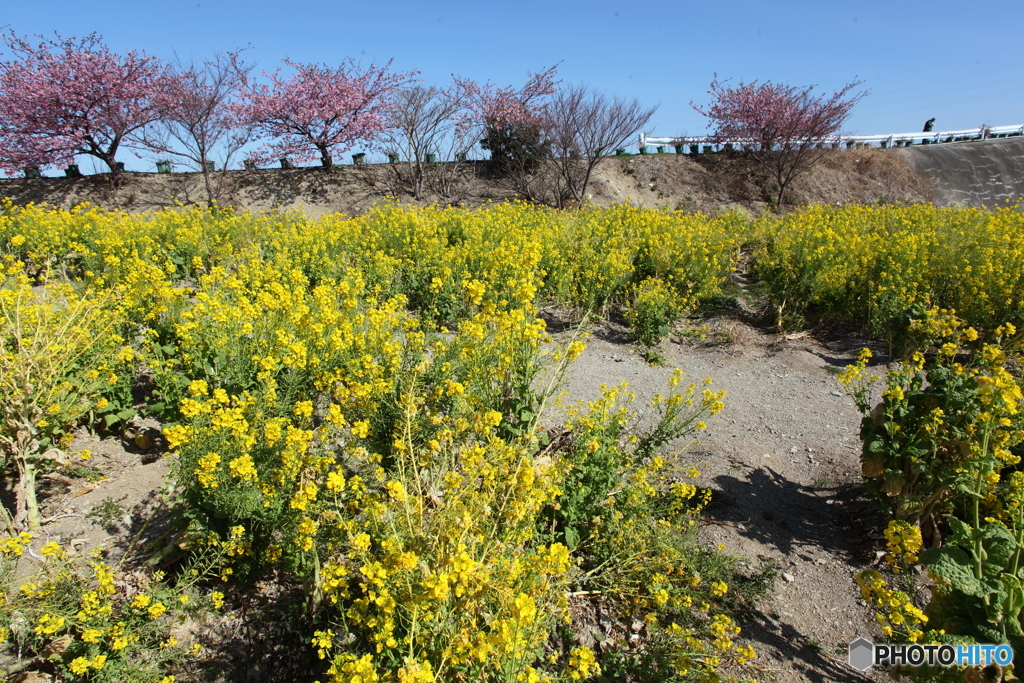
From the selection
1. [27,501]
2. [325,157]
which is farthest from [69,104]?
[27,501]

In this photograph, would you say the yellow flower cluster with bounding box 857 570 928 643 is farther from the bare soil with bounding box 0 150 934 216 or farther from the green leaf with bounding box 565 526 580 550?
the bare soil with bounding box 0 150 934 216

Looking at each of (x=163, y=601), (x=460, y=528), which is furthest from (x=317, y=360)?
(x=460, y=528)

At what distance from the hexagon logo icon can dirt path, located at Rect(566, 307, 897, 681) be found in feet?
0.14

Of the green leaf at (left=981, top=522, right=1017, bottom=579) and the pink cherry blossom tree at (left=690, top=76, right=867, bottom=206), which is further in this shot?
the pink cherry blossom tree at (left=690, top=76, right=867, bottom=206)

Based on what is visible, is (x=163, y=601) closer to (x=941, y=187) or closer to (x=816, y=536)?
(x=816, y=536)

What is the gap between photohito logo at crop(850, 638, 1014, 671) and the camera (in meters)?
2.12

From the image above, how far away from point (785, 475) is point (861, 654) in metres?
1.74

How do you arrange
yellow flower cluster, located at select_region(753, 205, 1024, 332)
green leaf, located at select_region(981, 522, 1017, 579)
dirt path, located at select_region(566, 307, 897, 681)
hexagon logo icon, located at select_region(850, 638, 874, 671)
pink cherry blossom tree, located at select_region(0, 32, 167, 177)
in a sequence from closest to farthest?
green leaf, located at select_region(981, 522, 1017, 579) → hexagon logo icon, located at select_region(850, 638, 874, 671) → dirt path, located at select_region(566, 307, 897, 681) → yellow flower cluster, located at select_region(753, 205, 1024, 332) → pink cherry blossom tree, located at select_region(0, 32, 167, 177)

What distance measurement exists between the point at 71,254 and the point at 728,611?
8532 mm

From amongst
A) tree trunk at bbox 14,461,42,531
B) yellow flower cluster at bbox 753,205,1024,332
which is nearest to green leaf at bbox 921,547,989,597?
tree trunk at bbox 14,461,42,531

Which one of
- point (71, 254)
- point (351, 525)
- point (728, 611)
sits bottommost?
point (728, 611)

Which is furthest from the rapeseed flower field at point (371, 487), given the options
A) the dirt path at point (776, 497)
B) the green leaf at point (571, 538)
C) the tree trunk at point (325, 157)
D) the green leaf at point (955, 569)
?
the tree trunk at point (325, 157)

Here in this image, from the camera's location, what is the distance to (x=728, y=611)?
316 cm

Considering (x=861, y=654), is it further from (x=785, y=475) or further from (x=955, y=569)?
(x=785, y=475)
